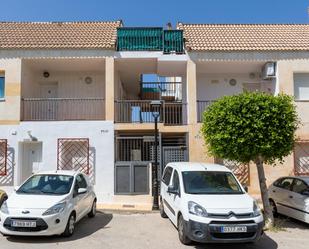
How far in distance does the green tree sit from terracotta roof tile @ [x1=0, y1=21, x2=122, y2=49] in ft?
24.2

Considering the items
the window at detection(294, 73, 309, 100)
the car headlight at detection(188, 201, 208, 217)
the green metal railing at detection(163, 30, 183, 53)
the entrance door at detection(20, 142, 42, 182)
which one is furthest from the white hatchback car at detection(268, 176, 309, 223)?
the entrance door at detection(20, 142, 42, 182)

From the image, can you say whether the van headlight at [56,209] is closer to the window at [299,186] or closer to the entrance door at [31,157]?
the window at [299,186]

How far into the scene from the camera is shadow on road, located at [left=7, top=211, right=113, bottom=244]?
26.5 feet

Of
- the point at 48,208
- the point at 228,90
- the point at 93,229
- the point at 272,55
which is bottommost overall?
the point at 93,229

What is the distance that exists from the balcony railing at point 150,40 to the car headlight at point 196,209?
30.6 feet

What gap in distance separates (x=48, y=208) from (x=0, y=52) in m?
9.52

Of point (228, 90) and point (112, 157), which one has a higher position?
point (228, 90)

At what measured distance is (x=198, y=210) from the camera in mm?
7480

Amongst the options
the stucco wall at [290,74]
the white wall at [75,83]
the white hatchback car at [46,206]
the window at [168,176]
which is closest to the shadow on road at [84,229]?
the white hatchback car at [46,206]

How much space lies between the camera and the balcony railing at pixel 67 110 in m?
16.2

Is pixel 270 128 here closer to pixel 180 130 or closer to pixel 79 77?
pixel 180 130

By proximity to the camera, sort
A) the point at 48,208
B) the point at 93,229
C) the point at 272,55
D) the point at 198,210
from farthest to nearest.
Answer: the point at 272,55, the point at 93,229, the point at 48,208, the point at 198,210

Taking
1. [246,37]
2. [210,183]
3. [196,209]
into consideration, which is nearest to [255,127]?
[210,183]

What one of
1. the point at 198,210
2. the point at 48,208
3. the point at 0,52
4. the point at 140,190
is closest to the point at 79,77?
the point at 0,52
